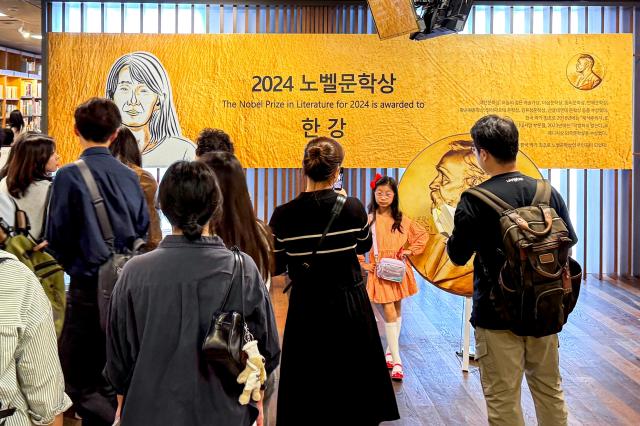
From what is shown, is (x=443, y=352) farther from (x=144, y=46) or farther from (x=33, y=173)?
(x=144, y=46)

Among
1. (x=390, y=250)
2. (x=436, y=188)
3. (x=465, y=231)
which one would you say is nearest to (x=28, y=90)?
(x=390, y=250)

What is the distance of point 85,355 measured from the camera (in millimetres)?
3447

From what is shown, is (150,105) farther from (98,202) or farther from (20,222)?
(98,202)

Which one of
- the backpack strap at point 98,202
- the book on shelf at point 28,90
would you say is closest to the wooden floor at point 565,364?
the backpack strap at point 98,202

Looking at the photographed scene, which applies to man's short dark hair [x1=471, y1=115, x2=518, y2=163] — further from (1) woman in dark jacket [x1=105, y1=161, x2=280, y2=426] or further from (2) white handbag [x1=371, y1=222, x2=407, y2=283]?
(2) white handbag [x1=371, y1=222, x2=407, y2=283]

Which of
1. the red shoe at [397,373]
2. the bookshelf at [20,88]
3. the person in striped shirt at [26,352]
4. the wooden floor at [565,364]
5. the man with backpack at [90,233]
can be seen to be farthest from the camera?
the bookshelf at [20,88]

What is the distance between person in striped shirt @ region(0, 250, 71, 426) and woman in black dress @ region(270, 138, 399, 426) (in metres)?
1.57

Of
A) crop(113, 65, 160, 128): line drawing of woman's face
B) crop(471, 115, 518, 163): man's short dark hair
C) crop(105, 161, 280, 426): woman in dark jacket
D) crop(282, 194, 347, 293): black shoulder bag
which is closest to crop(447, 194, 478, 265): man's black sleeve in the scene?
crop(471, 115, 518, 163): man's short dark hair

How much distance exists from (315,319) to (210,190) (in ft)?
4.44

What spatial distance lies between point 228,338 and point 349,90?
6177 mm

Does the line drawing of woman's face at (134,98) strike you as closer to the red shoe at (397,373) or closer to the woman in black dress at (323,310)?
the red shoe at (397,373)

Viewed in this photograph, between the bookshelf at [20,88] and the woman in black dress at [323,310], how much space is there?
1185 centimetres

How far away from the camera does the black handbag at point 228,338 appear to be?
214 cm

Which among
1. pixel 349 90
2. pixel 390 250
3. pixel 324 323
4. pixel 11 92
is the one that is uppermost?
pixel 11 92
